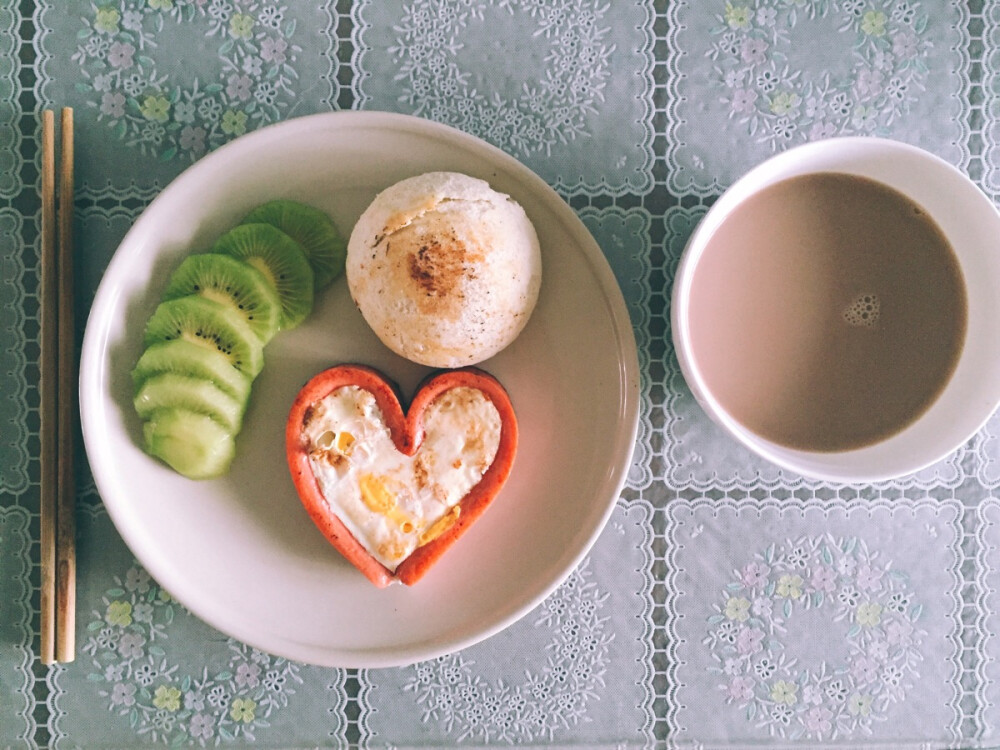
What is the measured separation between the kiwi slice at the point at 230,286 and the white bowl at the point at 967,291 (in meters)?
0.58

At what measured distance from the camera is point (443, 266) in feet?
3.26

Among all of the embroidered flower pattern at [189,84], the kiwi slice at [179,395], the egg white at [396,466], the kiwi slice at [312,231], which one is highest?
the embroidered flower pattern at [189,84]

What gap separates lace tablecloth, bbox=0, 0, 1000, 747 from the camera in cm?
117

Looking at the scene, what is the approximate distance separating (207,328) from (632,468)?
69 cm

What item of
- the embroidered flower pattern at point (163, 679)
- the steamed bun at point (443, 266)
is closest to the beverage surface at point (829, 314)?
the steamed bun at point (443, 266)

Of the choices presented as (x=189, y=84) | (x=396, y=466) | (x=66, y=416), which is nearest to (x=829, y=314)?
(x=396, y=466)

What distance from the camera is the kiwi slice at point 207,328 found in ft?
3.41

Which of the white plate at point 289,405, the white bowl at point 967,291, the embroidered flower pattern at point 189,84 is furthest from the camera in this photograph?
the embroidered flower pattern at point 189,84

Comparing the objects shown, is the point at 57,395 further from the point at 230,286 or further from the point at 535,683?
the point at 535,683

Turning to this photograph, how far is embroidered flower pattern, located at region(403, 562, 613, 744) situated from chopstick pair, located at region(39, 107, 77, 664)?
0.57 meters

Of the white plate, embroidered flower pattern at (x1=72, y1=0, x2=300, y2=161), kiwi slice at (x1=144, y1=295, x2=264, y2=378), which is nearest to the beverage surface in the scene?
the white plate

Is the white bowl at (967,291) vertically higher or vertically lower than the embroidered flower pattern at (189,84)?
lower

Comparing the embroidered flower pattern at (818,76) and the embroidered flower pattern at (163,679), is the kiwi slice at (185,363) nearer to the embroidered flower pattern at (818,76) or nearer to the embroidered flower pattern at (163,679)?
the embroidered flower pattern at (163,679)

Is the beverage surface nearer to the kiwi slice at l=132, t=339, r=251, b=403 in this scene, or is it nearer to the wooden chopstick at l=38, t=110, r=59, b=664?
the kiwi slice at l=132, t=339, r=251, b=403
